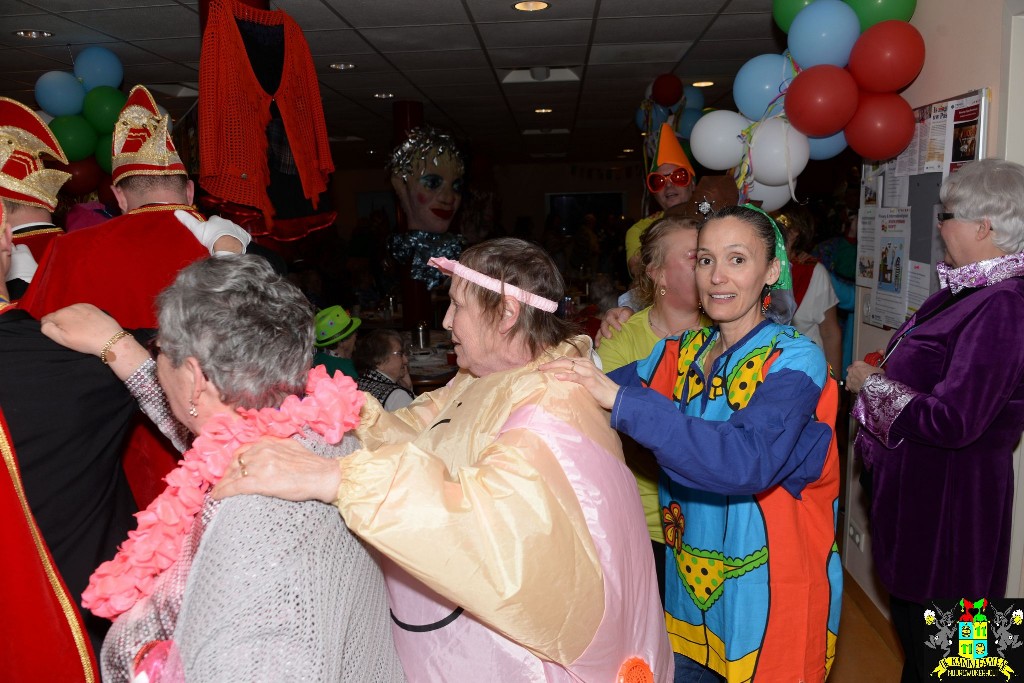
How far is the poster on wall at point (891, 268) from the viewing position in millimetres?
3158

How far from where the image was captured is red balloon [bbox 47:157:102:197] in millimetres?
4855

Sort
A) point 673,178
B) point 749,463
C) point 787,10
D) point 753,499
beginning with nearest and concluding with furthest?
point 749,463 → point 753,499 → point 787,10 → point 673,178

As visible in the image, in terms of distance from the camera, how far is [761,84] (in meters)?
3.58

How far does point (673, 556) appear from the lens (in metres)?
2.12

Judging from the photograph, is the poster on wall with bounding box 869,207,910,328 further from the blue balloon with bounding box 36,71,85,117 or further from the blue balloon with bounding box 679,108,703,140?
the blue balloon with bounding box 36,71,85,117

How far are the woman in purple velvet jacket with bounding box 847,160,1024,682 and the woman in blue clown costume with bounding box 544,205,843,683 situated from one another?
0.54m

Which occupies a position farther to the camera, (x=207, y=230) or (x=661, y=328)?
(x=661, y=328)

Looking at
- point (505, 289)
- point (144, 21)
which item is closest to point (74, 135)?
point (144, 21)

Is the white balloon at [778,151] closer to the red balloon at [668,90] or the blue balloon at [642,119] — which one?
the red balloon at [668,90]

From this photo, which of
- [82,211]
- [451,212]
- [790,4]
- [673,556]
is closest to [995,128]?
[790,4]

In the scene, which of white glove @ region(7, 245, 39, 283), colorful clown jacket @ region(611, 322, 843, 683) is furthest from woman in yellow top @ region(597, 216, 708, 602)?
white glove @ region(7, 245, 39, 283)

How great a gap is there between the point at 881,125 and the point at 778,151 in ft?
1.42

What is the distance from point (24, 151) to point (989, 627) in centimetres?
307

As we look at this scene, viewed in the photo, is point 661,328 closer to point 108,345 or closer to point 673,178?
point 673,178
